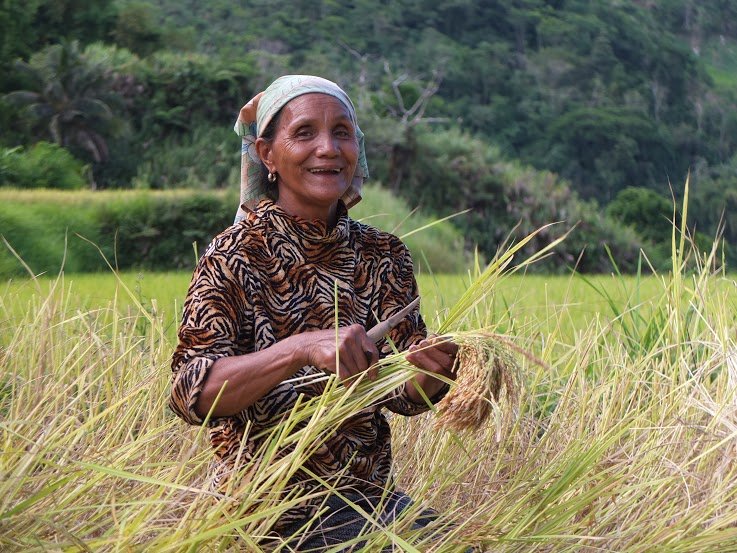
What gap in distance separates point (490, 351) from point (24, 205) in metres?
14.7

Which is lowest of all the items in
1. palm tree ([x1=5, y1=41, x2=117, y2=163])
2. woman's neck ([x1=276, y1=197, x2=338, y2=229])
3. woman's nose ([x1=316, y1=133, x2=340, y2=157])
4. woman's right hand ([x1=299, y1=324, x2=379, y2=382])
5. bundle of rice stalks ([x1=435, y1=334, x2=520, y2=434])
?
Answer: palm tree ([x1=5, y1=41, x2=117, y2=163])

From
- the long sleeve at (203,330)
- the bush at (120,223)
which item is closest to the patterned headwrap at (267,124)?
the long sleeve at (203,330)

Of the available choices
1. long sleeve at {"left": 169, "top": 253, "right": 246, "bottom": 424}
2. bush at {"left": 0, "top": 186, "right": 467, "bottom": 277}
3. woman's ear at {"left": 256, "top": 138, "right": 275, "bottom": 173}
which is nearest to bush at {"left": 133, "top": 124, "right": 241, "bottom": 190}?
bush at {"left": 0, "top": 186, "right": 467, "bottom": 277}

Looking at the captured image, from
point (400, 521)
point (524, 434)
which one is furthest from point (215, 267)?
point (524, 434)

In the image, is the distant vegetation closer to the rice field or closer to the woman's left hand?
the rice field

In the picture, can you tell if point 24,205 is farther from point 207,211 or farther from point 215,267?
point 215,267

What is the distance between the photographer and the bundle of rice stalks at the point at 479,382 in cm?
221

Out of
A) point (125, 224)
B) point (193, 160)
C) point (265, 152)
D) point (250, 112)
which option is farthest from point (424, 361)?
point (193, 160)

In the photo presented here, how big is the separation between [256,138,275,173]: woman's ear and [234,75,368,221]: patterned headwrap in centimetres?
2

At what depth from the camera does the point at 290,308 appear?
2338 mm

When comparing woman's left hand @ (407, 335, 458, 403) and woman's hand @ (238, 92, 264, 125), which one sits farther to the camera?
woman's hand @ (238, 92, 264, 125)

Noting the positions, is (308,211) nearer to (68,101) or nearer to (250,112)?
(250,112)

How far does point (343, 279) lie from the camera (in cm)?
242

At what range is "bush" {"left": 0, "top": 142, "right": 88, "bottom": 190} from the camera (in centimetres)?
1878
